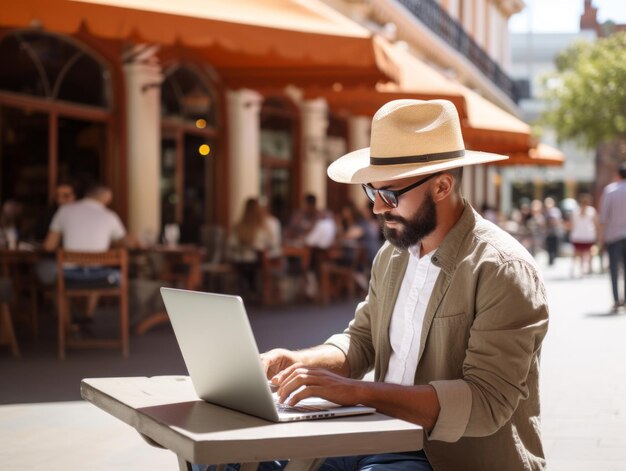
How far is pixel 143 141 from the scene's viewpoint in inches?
587

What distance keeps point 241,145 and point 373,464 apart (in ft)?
50.1

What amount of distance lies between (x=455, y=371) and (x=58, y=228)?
7.80m

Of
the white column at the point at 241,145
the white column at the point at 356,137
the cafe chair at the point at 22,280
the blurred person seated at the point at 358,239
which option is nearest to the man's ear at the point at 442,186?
the cafe chair at the point at 22,280

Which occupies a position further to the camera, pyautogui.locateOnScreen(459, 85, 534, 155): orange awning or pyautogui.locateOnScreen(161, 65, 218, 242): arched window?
pyautogui.locateOnScreen(161, 65, 218, 242): arched window

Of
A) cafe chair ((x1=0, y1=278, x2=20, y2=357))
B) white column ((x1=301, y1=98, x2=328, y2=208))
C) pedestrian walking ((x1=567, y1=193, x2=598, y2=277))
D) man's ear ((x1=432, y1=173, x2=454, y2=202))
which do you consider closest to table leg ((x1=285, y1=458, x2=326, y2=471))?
man's ear ((x1=432, y1=173, x2=454, y2=202))

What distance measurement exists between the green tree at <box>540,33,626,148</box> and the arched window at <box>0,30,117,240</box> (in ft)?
36.5

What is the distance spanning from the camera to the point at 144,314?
11.6m

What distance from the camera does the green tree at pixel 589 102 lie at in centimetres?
2470

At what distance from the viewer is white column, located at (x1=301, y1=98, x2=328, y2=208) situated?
70.3 feet

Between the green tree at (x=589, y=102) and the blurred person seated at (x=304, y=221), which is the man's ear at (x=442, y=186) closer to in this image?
the blurred person seated at (x=304, y=221)

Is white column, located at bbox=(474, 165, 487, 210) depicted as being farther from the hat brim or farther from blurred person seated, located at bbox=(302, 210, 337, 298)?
the hat brim

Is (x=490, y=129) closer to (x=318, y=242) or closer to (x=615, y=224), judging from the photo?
(x=615, y=224)

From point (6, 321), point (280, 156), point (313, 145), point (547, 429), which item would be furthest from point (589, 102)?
point (547, 429)

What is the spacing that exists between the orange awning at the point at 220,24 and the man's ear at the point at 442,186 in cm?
667
